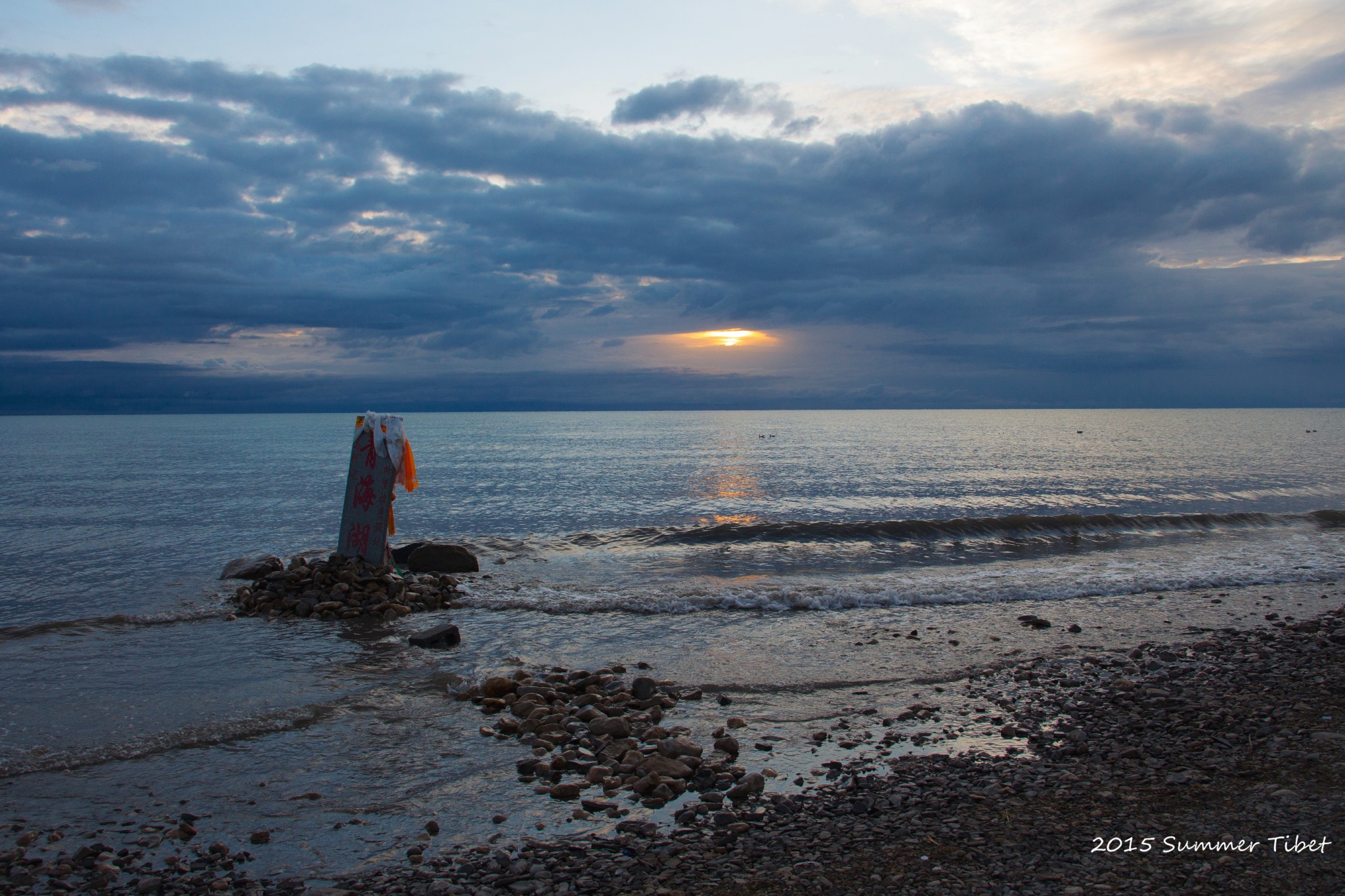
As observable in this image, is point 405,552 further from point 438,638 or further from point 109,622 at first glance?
point 438,638

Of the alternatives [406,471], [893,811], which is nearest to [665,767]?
[893,811]

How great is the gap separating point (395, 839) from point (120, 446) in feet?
358

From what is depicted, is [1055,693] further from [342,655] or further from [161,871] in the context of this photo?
[342,655]

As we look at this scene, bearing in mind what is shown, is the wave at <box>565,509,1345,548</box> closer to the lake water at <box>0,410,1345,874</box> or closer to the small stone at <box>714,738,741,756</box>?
the lake water at <box>0,410,1345,874</box>

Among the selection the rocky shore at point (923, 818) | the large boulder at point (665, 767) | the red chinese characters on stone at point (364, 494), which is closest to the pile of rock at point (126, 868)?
the rocky shore at point (923, 818)

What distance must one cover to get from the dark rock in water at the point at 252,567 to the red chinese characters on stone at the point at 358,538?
2.15 m

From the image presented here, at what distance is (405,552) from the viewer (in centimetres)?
2034

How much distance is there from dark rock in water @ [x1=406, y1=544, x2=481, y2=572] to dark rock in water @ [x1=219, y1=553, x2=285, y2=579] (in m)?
3.15

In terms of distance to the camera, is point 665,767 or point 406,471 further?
point 406,471

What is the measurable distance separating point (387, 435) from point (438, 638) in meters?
6.64

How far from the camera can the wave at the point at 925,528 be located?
25406 millimetres

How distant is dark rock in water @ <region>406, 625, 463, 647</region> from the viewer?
12.6m

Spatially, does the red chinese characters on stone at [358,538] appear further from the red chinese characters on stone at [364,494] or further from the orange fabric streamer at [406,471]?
the orange fabric streamer at [406,471]

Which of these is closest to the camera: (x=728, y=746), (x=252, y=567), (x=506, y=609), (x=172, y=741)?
(x=728, y=746)
